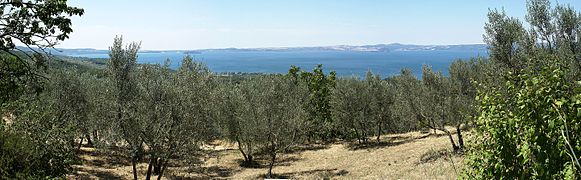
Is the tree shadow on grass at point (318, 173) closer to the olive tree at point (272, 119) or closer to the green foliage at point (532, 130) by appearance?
the olive tree at point (272, 119)

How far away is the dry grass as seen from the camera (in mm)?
25062

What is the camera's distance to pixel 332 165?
1267 inches

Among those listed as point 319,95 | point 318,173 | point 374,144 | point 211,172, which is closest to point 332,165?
point 318,173

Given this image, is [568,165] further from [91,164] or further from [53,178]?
[91,164]

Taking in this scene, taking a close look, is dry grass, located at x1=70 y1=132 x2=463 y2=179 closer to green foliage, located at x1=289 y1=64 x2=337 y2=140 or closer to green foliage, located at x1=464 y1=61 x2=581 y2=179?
green foliage, located at x1=289 y1=64 x2=337 y2=140

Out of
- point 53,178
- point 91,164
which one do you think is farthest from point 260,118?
point 53,178

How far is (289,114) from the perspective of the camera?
94.3ft

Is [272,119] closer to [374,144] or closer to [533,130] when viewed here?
[374,144]

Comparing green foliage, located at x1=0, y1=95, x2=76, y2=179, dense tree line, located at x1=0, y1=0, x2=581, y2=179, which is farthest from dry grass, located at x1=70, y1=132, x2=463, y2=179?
green foliage, located at x1=0, y1=95, x2=76, y2=179

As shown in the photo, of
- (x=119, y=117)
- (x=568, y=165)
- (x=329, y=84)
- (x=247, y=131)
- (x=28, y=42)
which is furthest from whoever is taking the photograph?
(x=329, y=84)

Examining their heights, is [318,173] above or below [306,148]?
above

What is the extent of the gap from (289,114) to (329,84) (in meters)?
28.6

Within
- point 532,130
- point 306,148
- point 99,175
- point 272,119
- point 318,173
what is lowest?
point 306,148

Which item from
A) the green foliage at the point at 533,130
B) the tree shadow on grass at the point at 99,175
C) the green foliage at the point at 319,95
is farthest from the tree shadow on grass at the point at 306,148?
the green foliage at the point at 533,130
